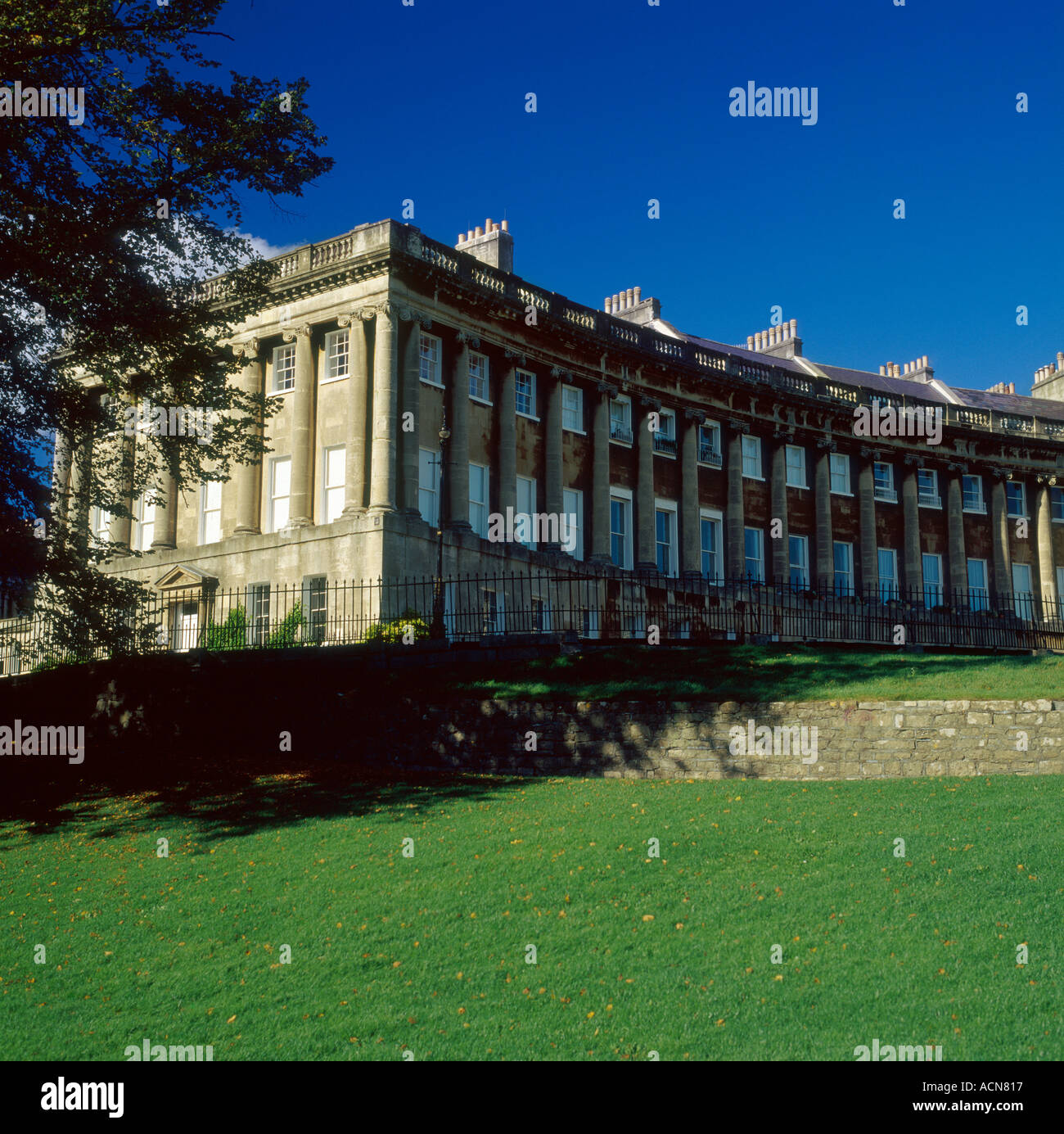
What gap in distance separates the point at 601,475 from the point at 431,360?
8.58m

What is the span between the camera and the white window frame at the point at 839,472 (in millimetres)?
48750

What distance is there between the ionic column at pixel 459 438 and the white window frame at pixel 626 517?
8.22 metres

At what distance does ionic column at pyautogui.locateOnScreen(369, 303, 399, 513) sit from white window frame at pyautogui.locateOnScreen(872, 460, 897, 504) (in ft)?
89.2

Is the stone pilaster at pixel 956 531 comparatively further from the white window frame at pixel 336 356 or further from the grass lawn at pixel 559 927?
the grass lawn at pixel 559 927

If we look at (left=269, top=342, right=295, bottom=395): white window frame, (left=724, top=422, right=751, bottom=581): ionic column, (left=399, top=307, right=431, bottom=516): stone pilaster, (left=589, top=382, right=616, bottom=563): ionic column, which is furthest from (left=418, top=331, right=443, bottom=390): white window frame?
(left=724, top=422, right=751, bottom=581): ionic column

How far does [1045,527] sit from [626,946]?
5011cm

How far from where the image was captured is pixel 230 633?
29.5 meters

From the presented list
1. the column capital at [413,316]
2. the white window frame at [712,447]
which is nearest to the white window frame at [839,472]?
the white window frame at [712,447]

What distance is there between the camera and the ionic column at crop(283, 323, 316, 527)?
32688mm

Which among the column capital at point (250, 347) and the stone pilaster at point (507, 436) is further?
the stone pilaster at point (507, 436)

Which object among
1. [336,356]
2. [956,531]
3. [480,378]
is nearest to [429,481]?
[480,378]

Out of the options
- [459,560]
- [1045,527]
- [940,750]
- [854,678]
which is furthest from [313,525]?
[1045,527]

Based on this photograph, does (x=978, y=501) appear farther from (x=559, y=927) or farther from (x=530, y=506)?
(x=559, y=927)

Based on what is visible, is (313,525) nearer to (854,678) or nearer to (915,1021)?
(854,678)
